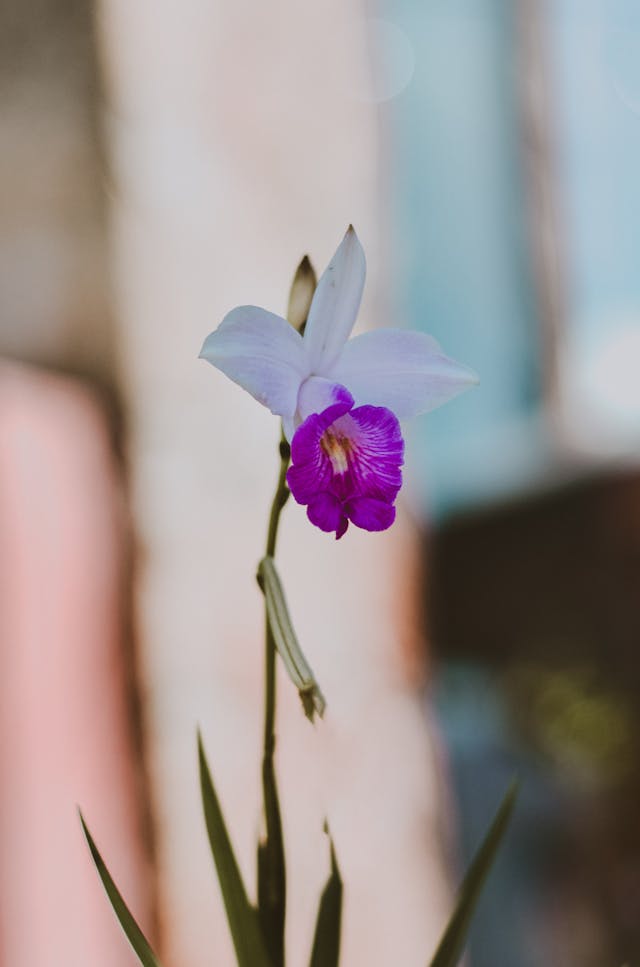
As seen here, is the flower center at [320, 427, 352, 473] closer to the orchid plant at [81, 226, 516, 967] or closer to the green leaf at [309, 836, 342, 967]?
the orchid plant at [81, 226, 516, 967]

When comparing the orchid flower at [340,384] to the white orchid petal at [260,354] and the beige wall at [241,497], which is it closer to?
the white orchid petal at [260,354]

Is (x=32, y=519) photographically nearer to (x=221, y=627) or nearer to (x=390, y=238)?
(x=221, y=627)

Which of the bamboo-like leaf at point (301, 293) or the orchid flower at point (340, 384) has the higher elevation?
the bamboo-like leaf at point (301, 293)

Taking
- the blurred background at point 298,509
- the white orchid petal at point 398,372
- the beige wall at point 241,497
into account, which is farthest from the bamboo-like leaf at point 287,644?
the beige wall at point 241,497

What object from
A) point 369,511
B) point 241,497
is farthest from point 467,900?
point 241,497

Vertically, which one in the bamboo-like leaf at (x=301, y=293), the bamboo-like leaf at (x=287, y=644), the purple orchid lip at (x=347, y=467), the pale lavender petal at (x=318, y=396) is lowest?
the bamboo-like leaf at (x=287, y=644)

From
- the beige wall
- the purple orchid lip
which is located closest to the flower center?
the purple orchid lip
